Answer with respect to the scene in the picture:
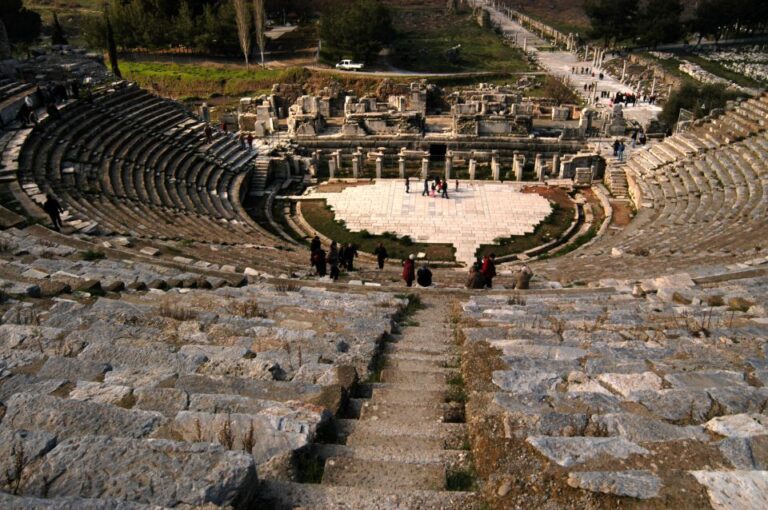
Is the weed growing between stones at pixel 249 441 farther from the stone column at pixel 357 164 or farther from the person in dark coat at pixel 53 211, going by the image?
the stone column at pixel 357 164

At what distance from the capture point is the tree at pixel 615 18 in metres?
62.0

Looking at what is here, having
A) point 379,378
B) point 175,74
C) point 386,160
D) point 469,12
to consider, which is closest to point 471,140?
point 386,160

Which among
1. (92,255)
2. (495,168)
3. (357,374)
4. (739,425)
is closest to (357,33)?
(495,168)

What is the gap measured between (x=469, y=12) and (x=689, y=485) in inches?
4056

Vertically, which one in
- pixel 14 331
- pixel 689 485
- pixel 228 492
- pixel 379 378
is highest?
pixel 228 492

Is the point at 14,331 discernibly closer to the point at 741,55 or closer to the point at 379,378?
the point at 379,378

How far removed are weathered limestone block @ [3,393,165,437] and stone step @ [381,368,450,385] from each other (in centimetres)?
274

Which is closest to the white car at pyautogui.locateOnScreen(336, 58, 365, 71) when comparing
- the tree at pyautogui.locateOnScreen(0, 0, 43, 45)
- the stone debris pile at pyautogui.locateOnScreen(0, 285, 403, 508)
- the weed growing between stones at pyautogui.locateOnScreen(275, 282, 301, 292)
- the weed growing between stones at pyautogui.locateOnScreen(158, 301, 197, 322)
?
the tree at pyautogui.locateOnScreen(0, 0, 43, 45)

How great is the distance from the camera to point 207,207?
2291cm

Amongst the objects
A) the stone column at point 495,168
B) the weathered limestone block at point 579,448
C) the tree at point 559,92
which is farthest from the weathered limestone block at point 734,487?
the tree at point 559,92

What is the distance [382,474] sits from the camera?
421 centimetres

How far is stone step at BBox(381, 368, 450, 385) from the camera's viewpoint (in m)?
6.38

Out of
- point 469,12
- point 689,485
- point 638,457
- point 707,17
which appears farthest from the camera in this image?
point 469,12

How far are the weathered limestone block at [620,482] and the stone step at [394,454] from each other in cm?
98
